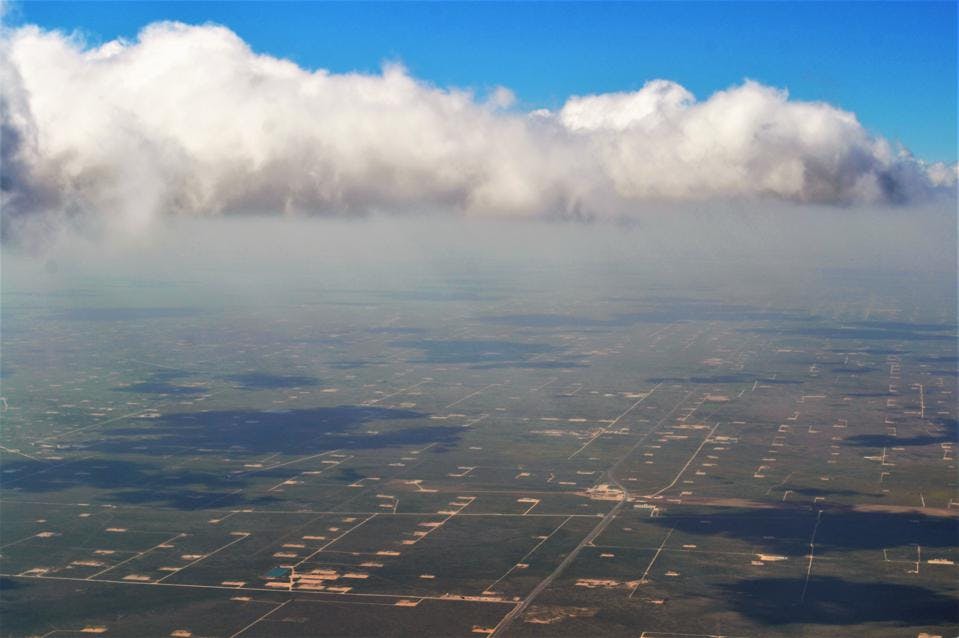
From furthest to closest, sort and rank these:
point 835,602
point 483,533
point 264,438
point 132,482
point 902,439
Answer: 1. point 264,438
2. point 902,439
3. point 132,482
4. point 483,533
5. point 835,602

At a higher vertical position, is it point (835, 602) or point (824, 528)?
point (824, 528)

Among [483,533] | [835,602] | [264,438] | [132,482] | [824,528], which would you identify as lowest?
[835,602]

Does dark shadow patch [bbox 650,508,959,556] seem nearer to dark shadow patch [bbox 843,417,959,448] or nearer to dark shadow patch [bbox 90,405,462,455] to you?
dark shadow patch [bbox 843,417,959,448]

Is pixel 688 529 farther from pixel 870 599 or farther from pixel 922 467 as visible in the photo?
pixel 922 467

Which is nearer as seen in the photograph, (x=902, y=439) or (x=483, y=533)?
(x=483, y=533)

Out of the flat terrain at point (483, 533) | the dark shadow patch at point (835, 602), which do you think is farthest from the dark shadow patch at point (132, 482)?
the dark shadow patch at point (835, 602)

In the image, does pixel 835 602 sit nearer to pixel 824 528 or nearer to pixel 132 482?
pixel 824 528

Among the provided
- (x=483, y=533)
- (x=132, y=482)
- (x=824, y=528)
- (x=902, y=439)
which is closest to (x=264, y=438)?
(x=132, y=482)

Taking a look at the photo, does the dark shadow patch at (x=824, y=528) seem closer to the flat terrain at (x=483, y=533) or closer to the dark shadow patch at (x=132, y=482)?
the flat terrain at (x=483, y=533)

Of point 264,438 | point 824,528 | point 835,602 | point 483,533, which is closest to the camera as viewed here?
point 835,602
